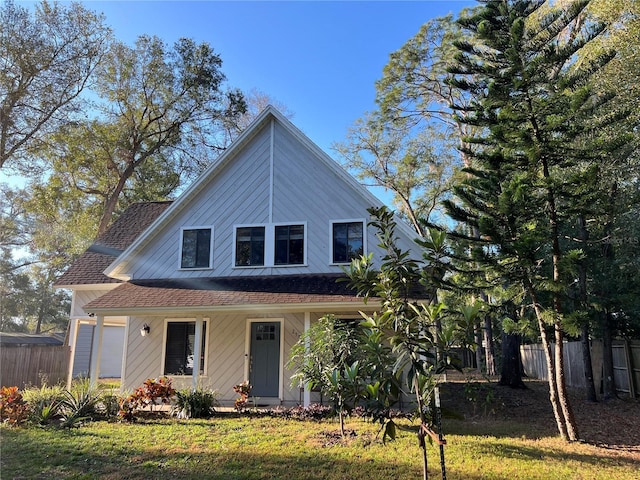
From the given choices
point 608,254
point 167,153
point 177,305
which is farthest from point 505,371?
point 167,153

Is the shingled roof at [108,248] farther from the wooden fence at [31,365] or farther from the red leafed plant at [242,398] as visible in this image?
the red leafed plant at [242,398]

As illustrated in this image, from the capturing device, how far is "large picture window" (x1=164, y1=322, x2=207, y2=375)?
1172cm

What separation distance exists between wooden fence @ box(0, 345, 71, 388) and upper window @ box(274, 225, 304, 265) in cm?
783

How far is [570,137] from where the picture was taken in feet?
24.5

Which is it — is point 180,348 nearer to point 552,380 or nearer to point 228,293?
point 228,293

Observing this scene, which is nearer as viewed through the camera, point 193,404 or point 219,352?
point 193,404

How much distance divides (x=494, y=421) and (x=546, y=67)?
730cm

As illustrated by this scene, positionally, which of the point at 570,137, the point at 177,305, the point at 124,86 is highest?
the point at 124,86

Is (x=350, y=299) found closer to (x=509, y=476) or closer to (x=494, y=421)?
(x=494, y=421)

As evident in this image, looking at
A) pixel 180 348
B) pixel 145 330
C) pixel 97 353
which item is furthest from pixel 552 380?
pixel 97 353

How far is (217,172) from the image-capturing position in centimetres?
1266

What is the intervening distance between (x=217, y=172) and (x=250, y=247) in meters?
2.54

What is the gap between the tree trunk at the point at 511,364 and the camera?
14.2 meters

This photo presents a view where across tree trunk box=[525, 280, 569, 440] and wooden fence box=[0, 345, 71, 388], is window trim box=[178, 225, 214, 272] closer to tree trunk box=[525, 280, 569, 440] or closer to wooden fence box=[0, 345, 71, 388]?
wooden fence box=[0, 345, 71, 388]
